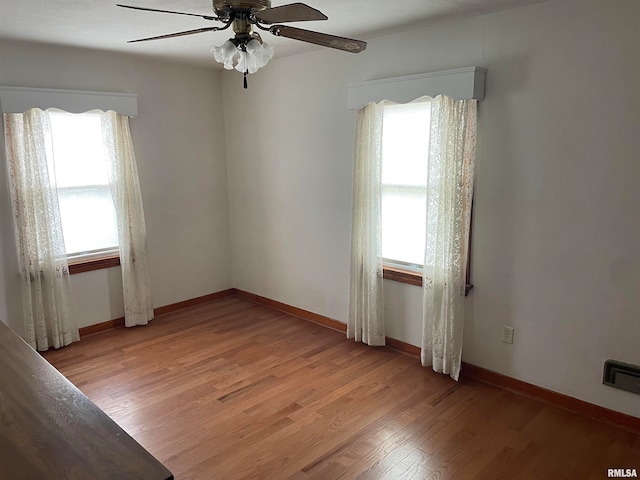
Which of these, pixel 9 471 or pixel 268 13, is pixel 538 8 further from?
pixel 9 471

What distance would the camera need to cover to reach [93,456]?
3.77 ft

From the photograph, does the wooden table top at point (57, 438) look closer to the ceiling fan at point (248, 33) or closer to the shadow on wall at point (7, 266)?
the ceiling fan at point (248, 33)

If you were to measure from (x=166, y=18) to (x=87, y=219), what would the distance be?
2020 mm

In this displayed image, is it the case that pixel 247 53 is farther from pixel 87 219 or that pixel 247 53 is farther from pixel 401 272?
pixel 87 219

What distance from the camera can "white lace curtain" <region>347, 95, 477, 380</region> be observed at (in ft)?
10.2

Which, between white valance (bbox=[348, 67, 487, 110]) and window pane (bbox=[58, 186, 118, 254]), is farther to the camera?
window pane (bbox=[58, 186, 118, 254])

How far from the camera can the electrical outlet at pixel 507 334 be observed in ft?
10.2

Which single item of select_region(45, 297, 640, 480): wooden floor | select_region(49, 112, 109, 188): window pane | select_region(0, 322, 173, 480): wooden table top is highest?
select_region(49, 112, 109, 188): window pane

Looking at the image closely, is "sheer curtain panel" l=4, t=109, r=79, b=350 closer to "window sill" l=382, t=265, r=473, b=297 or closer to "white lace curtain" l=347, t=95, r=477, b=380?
"white lace curtain" l=347, t=95, r=477, b=380

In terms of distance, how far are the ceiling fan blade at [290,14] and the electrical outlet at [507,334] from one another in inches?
90.3

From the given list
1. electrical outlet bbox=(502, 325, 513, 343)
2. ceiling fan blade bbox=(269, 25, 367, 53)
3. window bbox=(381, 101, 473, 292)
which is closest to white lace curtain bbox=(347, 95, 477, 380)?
window bbox=(381, 101, 473, 292)

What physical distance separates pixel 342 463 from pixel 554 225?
5.89ft

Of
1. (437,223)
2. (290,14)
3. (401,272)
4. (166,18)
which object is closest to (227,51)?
(290,14)

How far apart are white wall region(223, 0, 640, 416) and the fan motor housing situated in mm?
1690
